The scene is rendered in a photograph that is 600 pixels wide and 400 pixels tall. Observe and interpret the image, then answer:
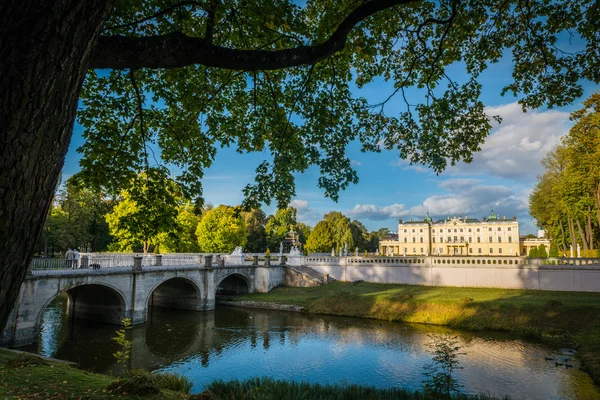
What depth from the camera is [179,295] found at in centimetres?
2881

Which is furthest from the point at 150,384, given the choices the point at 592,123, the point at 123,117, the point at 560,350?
the point at 592,123

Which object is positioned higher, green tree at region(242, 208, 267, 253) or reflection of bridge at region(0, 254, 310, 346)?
green tree at region(242, 208, 267, 253)

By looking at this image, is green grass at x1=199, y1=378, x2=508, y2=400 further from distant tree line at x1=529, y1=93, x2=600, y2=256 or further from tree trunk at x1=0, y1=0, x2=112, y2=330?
distant tree line at x1=529, y1=93, x2=600, y2=256

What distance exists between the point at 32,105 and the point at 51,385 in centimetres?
877

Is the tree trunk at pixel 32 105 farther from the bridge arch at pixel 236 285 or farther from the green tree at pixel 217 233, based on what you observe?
the green tree at pixel 217 233

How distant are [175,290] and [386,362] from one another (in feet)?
64.1

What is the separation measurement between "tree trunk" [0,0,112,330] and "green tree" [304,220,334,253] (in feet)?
188

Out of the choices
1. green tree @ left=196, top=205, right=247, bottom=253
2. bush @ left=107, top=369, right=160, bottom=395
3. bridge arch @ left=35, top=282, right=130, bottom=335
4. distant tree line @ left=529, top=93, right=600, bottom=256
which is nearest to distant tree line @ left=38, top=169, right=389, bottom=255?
green tree @ left=196, top=205, right=247, bottom=253

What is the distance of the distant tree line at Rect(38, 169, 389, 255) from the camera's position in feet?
19.3

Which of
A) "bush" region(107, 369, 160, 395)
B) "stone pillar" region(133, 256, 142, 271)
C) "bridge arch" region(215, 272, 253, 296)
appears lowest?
"bridge arch" region(215, 272, 253, 296)

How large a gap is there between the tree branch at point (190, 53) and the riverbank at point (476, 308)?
50.0 ft

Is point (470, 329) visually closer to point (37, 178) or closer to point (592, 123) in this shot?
point (592, 123)

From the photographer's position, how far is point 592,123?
79.4 ft

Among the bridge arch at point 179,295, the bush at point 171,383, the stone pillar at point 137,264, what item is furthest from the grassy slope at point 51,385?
the bridge arch at point 179,295
